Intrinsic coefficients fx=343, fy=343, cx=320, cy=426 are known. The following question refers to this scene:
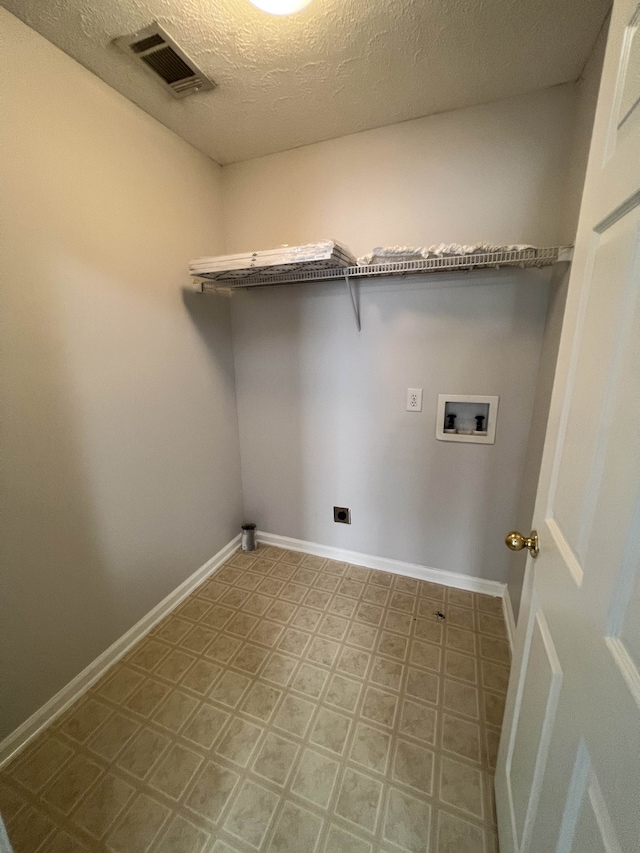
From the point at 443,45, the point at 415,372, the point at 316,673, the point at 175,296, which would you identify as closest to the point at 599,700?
the point at 316,673

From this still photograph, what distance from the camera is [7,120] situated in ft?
3.52

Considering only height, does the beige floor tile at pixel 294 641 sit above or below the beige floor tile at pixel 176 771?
above

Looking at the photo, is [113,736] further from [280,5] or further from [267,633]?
[280,5]

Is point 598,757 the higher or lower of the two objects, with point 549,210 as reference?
lower

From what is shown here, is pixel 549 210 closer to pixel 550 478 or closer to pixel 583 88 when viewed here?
pixel 583 88

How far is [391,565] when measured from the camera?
6.95ft

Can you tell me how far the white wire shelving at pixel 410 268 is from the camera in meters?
1.30

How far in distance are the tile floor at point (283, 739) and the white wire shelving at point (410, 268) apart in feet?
5.42

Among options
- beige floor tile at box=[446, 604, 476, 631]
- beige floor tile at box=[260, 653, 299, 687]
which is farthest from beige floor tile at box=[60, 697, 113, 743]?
beige floor tile at box=[446, 604, 476, 631]

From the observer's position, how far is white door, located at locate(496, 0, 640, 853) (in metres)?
0.45

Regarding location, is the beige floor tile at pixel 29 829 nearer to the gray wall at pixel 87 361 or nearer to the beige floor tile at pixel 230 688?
the gray wall at pixel 87 361

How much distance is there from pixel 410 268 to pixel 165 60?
1.16 metres

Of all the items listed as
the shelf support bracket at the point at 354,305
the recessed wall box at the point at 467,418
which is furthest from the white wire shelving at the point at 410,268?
the recessed wall box at the point at 467,418

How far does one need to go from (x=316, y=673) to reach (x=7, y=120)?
2.29 meters
